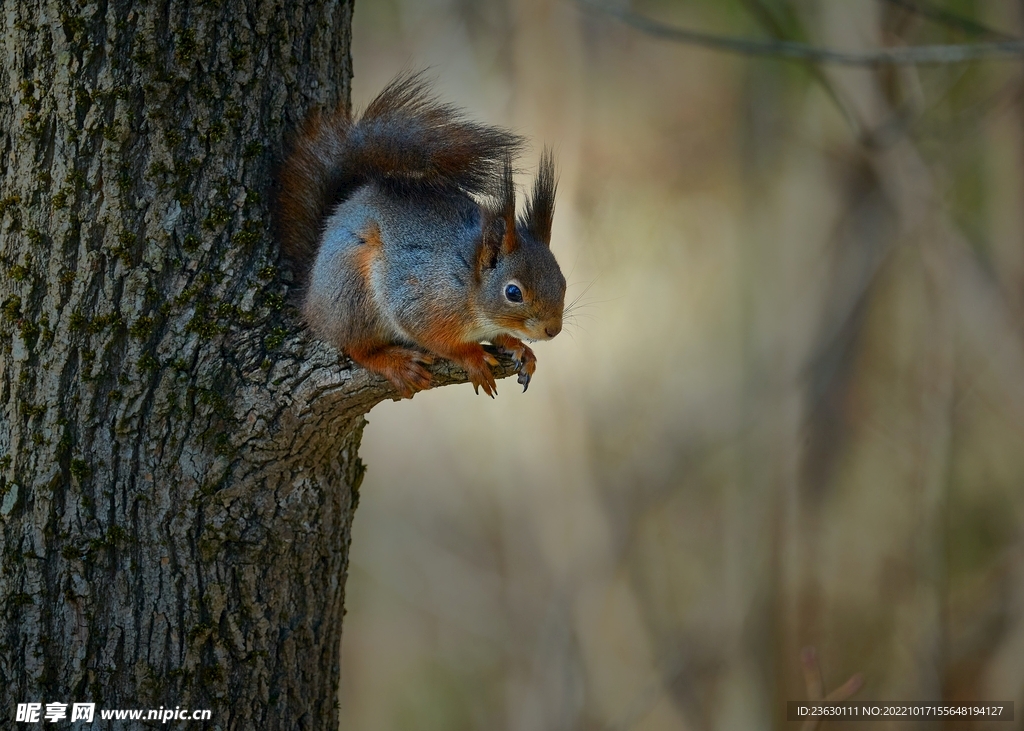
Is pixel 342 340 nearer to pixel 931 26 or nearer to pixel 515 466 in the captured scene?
pixel 515 466

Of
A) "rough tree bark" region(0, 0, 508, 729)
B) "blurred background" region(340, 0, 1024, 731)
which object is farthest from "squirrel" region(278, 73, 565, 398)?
"blurred background" region(340, 0, 1024, 731)

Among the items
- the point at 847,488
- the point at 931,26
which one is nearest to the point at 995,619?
the point at 847,488

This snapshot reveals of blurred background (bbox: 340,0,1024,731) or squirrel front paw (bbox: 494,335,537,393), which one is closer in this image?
squirrel front paw (bbox: 494,335,537,393)

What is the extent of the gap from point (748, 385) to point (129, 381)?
337 centimetres

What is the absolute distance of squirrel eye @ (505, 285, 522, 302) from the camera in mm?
1926

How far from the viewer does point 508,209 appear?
1.90 m

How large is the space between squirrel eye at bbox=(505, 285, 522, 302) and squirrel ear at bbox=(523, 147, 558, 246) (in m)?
0.18

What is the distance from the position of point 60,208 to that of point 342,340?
0.59 metres

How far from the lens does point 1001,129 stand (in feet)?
13.2

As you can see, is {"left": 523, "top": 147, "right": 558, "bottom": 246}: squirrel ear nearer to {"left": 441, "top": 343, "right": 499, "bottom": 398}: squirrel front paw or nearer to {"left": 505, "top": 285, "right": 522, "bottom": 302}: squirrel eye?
{"left": 505, "top": 285, "right": 522, "bottom": 302}: squirrel eye

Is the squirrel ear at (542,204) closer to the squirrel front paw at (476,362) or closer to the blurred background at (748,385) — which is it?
the squirrel front paw at (476,362)

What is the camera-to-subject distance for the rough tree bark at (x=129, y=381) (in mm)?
1696

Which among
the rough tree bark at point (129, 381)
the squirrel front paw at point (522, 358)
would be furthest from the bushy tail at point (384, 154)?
the squirrel front paw at point (522, 358)

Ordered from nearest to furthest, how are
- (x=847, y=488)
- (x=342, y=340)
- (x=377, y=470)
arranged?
(x=342, y=340), (x=847, y=488), (x=377, y=470)
